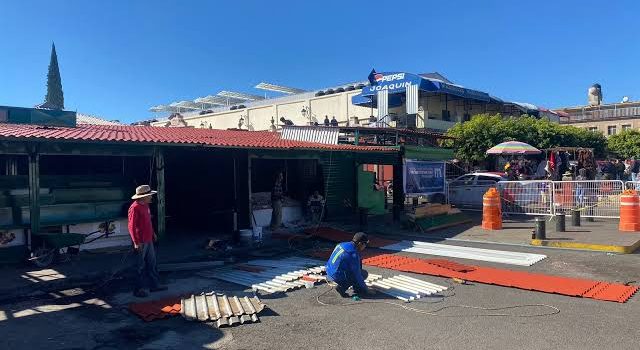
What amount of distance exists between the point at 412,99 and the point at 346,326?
2621 centimetres

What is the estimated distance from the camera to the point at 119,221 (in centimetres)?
1131

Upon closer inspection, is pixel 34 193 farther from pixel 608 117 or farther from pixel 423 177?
pixel 608 117

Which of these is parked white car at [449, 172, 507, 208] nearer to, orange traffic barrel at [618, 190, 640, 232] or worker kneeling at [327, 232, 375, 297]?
orange traffic barrel at [618, 190, 640, 232]

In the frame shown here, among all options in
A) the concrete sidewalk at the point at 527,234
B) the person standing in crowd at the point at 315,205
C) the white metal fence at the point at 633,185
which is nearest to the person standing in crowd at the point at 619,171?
the white metal fence at the point at 633,185

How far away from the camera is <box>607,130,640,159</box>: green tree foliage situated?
38594 mm

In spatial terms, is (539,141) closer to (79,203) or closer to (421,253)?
(421,253)

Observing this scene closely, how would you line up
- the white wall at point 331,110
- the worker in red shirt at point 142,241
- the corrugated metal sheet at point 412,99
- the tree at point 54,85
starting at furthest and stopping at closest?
the tree at point 54,85, the white wall at point 331,110, the corrugated metal sheet at point 412,99, the worker in red shirt at point 142,241

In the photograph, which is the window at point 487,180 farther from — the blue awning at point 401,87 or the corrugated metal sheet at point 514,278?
the blue awning at point 401,87

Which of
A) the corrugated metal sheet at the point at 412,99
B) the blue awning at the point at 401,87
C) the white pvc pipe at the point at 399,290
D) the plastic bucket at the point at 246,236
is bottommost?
the white pvc pipe at the point at 399,290

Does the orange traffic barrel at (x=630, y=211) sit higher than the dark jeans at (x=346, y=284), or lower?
higher

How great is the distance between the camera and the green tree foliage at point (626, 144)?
38594 mm

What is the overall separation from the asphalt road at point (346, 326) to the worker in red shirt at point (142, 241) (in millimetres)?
365

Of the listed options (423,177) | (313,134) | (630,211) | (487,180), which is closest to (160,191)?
(313,134)

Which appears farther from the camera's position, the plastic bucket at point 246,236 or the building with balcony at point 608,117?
the building with balcony at point 608,117
